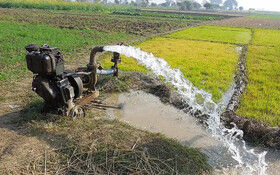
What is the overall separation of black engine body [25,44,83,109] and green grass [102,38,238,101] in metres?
3.60

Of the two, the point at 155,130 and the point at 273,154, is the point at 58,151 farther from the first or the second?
the point at 273,154

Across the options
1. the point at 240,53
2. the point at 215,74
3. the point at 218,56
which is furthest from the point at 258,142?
the point at 240,53

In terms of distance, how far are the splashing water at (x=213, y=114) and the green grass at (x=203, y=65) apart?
0.50 metres

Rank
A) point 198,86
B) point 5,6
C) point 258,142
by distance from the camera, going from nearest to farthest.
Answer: point 258,142
point 198,86
point 5,6

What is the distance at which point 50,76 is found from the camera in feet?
12.4

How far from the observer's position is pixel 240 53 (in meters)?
11.8

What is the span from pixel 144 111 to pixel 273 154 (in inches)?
95.1

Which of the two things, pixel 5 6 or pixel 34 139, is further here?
pixel 5 6

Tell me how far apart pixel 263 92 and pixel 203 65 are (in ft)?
8.89

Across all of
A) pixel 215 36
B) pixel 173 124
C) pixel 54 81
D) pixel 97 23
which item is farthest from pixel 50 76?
pixel 97 23

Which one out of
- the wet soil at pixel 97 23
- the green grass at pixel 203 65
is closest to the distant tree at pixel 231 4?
the wet soil at pixel 97 23

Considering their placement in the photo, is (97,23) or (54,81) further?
(97,23)

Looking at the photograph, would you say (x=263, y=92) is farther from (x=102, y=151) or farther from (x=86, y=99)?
(x=102, y=151)

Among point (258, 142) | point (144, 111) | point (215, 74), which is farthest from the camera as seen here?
point (215, 74)
